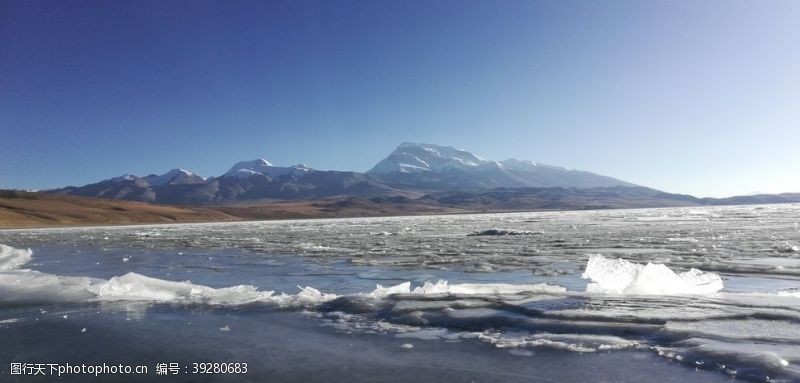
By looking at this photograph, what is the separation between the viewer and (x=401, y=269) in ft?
49.5

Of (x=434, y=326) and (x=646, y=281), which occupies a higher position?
(x=646, y=281)

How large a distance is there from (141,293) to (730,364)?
10.3 m

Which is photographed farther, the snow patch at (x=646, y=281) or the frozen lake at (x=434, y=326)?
the snow patch at (x=646, y=281)

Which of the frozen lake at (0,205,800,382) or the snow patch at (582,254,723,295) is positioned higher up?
the snow patch at (582,254,723,295)

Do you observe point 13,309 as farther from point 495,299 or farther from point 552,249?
point 552,249

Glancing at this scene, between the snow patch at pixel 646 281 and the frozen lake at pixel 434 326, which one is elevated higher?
the snow patch at pixel 646 281

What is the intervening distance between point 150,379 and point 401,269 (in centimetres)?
1020

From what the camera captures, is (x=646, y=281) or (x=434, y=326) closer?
(x=434, y=326)

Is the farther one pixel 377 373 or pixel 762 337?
pixel 762 337

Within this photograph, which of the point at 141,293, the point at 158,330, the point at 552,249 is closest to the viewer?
the point at 158,330

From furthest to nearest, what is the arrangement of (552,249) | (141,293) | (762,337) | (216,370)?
(552,249) → (141,293) → (762,337) → (216,370)

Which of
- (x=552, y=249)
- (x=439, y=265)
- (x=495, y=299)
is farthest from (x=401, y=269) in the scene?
(x=552, y=249)

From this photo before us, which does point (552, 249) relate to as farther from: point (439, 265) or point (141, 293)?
point (141, 293)

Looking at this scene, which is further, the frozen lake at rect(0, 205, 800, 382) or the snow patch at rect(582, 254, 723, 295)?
the snow patch at rect(582, 254, 723, 295)
